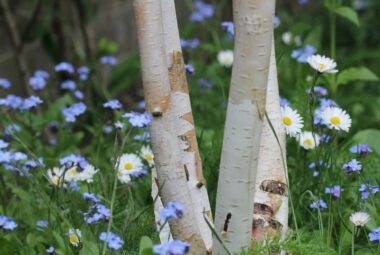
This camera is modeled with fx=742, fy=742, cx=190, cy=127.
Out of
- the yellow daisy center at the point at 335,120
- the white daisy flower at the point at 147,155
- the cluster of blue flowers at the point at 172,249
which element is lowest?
the cluster of blue flowers at the point at 172,249

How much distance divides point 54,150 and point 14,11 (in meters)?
1.45

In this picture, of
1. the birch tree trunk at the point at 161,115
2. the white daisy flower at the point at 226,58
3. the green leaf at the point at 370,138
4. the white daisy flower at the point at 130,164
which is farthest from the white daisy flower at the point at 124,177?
the white daisy flower at the point at 226,58

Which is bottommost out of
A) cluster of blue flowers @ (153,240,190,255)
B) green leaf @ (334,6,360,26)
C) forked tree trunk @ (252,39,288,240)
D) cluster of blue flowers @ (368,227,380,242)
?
cluster of blue flowers @ (153,240,190,255)

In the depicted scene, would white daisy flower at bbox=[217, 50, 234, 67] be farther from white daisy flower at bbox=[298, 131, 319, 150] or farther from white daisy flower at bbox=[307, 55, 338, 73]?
white daisy flower at bbox=[307, 55, 338, 73]

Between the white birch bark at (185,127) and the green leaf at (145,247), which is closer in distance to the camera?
the green leaf at (145,247)

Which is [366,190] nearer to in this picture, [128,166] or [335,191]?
[335,191]

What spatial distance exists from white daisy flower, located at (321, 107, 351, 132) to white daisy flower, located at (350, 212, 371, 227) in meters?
0.34

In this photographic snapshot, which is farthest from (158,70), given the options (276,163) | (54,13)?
(54,13)

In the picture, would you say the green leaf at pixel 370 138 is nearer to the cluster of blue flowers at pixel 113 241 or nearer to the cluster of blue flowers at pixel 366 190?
the cluster of blue flowers at pixel 366 190

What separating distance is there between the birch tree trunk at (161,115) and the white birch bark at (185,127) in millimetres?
97

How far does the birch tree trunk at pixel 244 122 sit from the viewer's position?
1592 mm

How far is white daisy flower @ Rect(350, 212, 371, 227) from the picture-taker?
75.8 inches

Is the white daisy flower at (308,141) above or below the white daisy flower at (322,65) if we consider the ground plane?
below

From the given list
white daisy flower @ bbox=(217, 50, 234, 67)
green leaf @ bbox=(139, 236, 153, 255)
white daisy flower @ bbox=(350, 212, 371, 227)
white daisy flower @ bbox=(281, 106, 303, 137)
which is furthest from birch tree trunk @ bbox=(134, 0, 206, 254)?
white daisy flower @ bbox=(217, 50, 234, 67)
